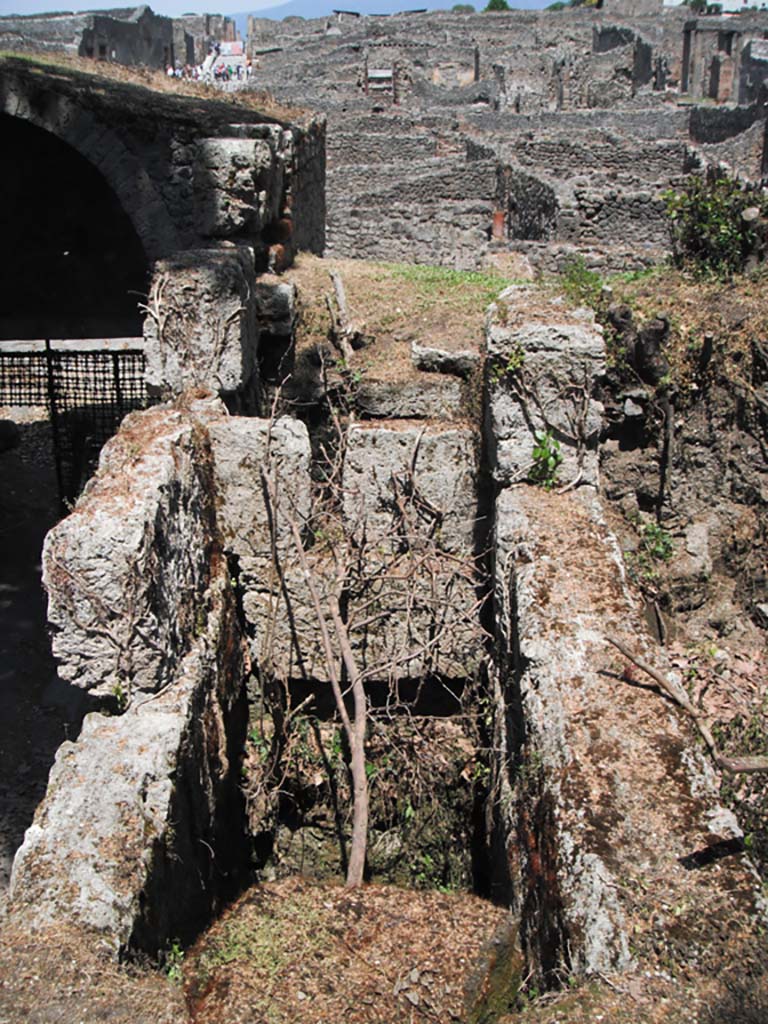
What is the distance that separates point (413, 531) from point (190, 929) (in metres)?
2.47

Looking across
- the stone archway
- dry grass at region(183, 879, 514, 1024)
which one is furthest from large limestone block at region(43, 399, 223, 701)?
the stone archway

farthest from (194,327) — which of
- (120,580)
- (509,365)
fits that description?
(120,580)

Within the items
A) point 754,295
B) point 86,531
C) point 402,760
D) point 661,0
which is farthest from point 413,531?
point 661,0

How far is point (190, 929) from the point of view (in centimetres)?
388

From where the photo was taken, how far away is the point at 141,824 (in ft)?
11.3

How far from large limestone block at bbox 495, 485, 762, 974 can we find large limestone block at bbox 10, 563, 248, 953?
1250mm

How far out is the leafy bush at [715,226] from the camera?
8172 mm

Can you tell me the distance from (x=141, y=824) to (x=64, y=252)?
446 inches

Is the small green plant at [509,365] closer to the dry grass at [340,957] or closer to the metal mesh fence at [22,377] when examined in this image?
the dry grass at [340,957]

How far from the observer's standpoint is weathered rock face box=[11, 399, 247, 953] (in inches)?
128

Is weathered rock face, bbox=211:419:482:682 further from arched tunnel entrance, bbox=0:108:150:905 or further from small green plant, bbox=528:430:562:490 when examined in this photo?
arched tunnel entrance, bbox=0:108:150:905

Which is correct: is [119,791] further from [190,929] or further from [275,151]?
[275,151]

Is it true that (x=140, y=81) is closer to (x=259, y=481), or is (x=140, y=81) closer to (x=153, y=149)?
(x=153, y=149)

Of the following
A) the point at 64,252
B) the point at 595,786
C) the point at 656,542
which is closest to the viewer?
the point at 595,786
